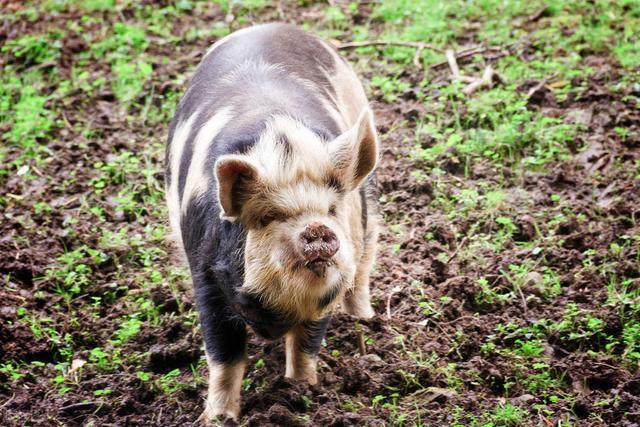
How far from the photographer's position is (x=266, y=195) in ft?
11.6

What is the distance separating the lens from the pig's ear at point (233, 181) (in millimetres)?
3424

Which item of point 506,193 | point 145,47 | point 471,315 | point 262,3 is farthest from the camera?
point 262,3

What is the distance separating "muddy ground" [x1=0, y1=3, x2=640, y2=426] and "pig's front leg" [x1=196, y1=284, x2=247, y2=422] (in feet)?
0.38

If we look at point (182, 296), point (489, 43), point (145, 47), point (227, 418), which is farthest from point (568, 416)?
point (145, 47)

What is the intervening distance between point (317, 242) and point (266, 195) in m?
0.31

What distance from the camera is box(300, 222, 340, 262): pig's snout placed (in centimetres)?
340

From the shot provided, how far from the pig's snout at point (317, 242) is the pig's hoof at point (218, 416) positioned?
1121 millimetres

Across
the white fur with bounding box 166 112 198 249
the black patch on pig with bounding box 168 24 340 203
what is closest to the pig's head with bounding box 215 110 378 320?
the black patch on pig with bounding box 168 24 340 203

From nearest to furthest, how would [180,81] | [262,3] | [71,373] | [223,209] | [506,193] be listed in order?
[223,209] → [71,373] → [506,193] → [180,81] → [262,3]

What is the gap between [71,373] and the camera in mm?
4633

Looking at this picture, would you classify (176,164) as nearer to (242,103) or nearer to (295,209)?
(242,103)

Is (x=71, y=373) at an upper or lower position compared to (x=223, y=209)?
lower

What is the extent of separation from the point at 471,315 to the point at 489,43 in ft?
11.5

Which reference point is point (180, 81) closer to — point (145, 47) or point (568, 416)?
point (145, 47)
